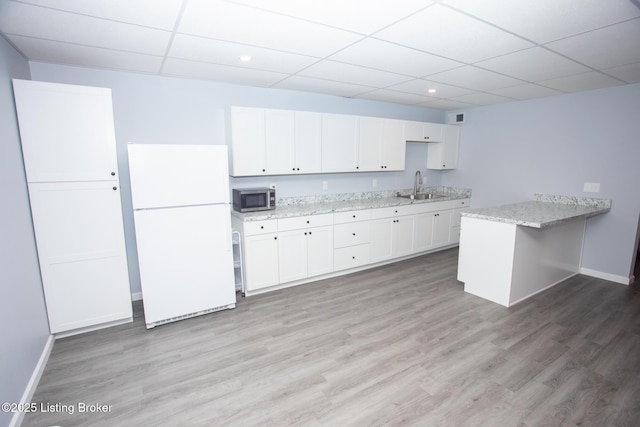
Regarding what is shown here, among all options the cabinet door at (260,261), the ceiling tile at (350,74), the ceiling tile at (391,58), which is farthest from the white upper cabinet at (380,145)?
the cabinet door at (260,261)

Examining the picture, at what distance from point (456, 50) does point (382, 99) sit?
2143mm

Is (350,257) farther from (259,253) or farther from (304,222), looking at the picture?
(259,253)

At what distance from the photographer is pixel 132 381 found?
2.17 metres

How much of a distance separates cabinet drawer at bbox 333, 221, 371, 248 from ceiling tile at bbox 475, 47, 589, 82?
7.20ft

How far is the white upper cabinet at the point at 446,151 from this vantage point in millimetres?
5238

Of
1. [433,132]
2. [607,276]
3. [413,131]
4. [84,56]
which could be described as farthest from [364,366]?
[433,132]

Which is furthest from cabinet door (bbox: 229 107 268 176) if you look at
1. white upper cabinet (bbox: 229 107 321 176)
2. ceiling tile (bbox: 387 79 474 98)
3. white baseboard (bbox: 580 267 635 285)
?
white baseboard (bbox: 580 267 635 285)

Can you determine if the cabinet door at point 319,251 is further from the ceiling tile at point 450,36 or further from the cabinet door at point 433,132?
the cabinet door at point 433,132

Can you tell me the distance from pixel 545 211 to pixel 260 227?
3.29 meters

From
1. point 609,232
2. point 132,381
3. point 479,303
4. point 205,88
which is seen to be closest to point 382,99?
point 205,88

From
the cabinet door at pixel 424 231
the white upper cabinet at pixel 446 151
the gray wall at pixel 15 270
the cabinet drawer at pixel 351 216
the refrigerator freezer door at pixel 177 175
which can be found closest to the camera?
the gray wall at pixel 15 270

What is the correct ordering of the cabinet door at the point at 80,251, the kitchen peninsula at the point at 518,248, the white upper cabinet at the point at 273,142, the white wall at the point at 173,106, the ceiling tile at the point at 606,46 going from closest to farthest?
the ceiling tile at the point at 606,46
the cabinet door at the point at 80,251
the white wall at the point at 173,106
the kitchen peninsula at the point at 518,248
the white upper cabinet at the point at 273,142

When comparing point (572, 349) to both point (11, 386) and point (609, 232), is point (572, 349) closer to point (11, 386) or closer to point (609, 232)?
point (609, 232)

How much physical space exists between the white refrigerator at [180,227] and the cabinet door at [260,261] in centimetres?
31
